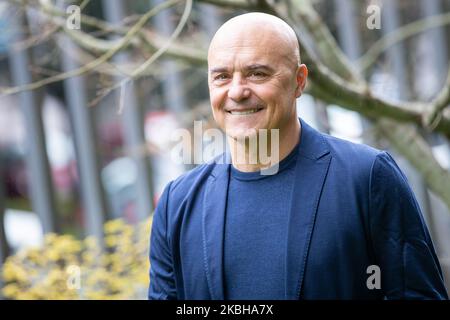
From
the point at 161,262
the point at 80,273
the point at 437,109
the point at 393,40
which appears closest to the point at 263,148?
the point at 161,262

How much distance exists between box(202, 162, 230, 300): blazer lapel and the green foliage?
8.36 ft

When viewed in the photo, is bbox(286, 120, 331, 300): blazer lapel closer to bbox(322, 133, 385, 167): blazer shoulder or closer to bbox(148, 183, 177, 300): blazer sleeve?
bbox(322, 133, 385, 167): blazer shoulder

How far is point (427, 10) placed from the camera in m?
10.9

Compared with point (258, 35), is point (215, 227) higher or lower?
lower

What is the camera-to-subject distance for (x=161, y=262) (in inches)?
125

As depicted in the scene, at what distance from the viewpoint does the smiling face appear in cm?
297

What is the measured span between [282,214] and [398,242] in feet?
1.27

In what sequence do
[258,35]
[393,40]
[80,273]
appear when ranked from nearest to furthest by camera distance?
[258,35], [80,273], [393,40]

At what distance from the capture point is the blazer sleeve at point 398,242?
9.47 feet

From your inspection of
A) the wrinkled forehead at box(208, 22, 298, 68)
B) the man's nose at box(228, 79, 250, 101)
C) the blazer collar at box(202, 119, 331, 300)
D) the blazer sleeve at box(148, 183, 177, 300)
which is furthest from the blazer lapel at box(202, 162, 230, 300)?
the wrinkled forehead at box(208, 22, 298, 68)

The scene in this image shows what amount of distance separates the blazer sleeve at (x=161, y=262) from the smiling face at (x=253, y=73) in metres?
0.41

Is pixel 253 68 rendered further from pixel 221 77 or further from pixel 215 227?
pixel 215 227
